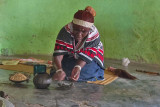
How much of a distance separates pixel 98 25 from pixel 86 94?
312 centimetres

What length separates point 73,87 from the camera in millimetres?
3322

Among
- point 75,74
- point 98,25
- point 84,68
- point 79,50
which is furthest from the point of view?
point 98,25

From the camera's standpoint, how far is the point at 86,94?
121 inches

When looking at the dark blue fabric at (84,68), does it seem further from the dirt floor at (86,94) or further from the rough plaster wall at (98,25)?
the rough plaster wall at (98,25)

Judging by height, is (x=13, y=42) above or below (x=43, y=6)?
below

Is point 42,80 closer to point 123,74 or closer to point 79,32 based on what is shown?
point 79,32


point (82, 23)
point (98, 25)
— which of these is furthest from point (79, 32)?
point (98, 25)

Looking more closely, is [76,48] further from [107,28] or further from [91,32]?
[107,28]

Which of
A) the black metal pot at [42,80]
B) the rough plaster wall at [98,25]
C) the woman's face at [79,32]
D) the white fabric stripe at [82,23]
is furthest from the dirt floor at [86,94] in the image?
the rough plaster wall at [98,25]

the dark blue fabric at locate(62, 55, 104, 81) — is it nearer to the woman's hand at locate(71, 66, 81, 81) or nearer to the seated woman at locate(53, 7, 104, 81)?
the seated woman at locate(53, 7, 104, 81)

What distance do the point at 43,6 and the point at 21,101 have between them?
3673mm

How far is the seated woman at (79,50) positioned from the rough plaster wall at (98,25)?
85.5 inches

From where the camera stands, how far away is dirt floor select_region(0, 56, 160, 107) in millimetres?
2715

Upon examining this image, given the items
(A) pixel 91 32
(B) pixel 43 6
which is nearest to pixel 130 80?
(A) pixel 91 32
